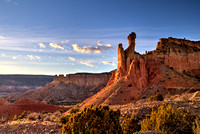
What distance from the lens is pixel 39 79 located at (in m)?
151

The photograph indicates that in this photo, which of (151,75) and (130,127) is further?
(151,75)

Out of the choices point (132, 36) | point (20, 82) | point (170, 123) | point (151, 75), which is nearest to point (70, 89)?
point (132, 36)

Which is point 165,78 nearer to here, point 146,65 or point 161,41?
point 146,65

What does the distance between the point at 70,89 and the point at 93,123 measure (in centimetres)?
8069

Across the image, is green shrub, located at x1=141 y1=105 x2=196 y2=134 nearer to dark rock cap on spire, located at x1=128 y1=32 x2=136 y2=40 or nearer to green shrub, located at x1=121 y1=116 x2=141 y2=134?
green shrub, located at x1=121 y1=116 x2=141 y2=134

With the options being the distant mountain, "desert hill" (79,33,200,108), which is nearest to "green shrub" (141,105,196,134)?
"desert hill" (79,33,200,108)

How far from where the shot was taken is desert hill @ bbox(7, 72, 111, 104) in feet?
246

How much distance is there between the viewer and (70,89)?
83.9 metres

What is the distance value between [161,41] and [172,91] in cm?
2184

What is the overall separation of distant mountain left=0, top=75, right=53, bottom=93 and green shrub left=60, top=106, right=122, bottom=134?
13272 cm

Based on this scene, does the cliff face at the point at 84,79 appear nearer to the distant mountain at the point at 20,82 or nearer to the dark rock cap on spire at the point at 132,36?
the dark rock cap on spire at the point at 132,36

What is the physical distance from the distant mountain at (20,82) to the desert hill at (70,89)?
142ft

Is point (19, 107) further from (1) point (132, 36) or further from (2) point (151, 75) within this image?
(1) point (132, 36)

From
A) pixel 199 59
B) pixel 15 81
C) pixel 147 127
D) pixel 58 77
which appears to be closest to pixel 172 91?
pixel 199 59
